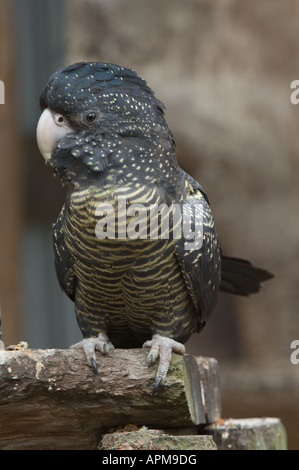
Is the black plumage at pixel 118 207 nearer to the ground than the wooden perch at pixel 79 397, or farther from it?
farther from it

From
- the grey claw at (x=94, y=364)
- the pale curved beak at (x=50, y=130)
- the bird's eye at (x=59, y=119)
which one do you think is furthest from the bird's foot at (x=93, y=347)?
the bird's eye at (x=59, y=119)

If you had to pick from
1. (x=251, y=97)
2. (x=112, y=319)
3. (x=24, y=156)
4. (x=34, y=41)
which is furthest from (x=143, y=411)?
(x=34, y=41)

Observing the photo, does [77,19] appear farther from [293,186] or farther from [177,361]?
[177,361]

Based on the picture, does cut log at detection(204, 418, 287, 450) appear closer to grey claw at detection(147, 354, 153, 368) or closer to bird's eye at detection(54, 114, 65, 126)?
grey claw at detection(147, 354, 153, 368)

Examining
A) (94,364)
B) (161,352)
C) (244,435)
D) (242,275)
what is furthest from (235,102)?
(94,364)

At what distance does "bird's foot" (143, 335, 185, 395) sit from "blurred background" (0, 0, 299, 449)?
290 cm

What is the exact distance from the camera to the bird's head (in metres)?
2.83

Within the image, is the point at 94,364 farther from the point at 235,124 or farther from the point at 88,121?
the point at 235,124

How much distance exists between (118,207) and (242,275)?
3.70ft

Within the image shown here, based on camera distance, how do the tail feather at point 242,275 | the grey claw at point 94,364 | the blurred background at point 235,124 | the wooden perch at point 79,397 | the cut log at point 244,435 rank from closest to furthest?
1. the wooden perch at point 79,397
2. the grey claw at point 94,364
3. the cut log at point 244,435
4. the tail feather at point 242,275
5. the blurred background at point 235,124

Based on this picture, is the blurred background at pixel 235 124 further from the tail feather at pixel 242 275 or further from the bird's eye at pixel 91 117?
the bird's eye at pixel 91 117

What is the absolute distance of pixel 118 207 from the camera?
282cm

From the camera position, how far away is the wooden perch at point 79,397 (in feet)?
8.35

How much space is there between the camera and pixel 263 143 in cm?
574
